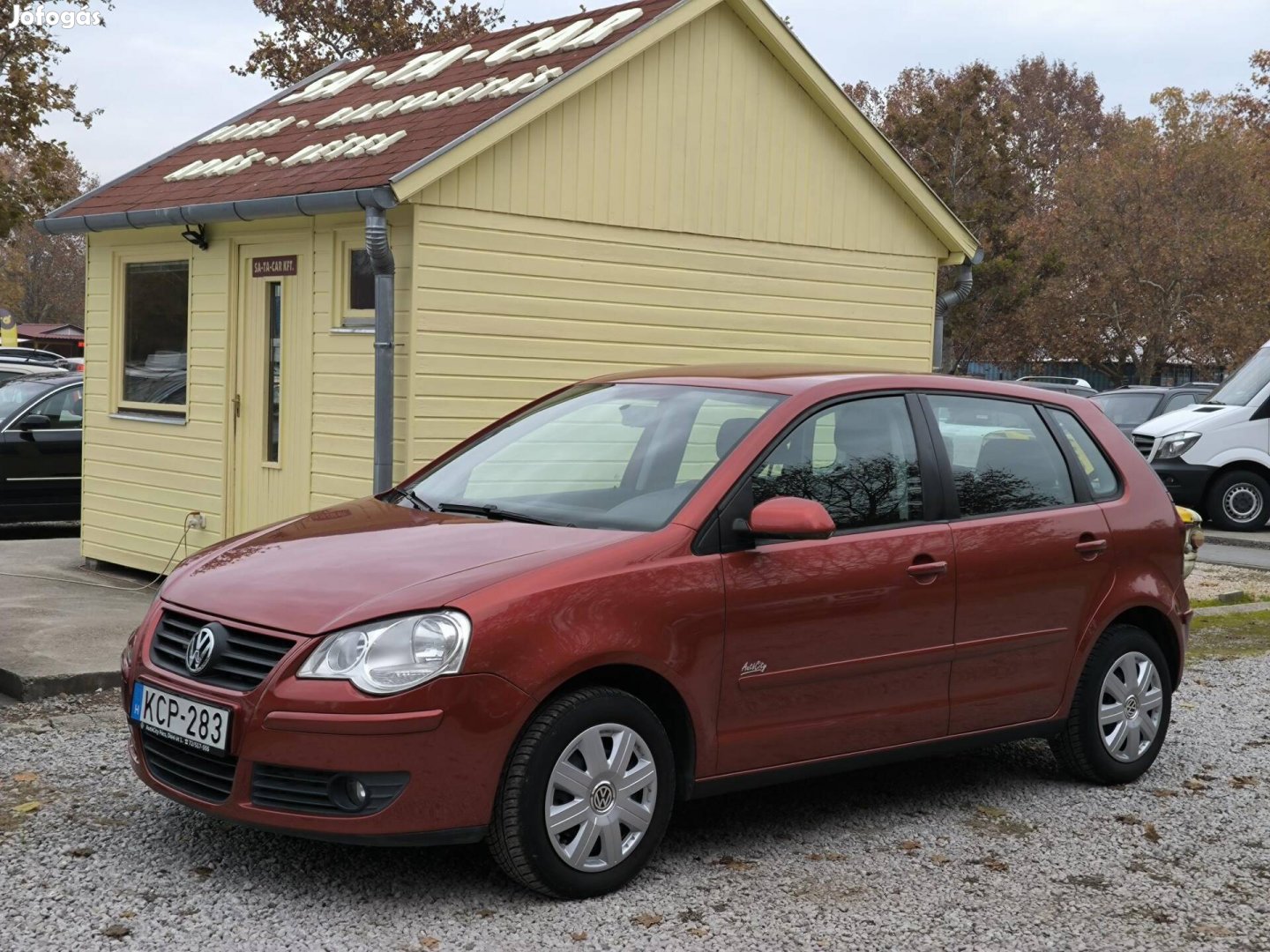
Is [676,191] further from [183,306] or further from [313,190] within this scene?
[183,306]

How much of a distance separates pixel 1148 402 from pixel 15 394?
1523cm

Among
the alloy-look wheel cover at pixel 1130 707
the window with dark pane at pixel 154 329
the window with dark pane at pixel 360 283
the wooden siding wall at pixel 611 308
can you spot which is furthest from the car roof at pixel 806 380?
the window with dark pane at pixel 154 329

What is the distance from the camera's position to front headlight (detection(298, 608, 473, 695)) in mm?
4570

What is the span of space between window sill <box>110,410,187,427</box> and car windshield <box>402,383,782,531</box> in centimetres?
625

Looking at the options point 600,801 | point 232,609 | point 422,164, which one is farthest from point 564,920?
point 422,164

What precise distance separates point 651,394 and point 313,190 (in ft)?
15.8

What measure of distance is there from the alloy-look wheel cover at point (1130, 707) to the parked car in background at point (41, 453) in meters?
11.1

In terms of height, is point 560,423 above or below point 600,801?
above

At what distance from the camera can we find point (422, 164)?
964 centimetres

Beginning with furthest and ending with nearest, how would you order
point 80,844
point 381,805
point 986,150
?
point 986,150 → point 80,844 → point 381,805

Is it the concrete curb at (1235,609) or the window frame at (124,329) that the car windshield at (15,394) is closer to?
the window frame at (124,329)

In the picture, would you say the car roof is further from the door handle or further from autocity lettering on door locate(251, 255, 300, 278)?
autocity lettering on door locate(251, 255, 300, 278)

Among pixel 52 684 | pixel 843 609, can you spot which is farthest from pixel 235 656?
pixel 52 684

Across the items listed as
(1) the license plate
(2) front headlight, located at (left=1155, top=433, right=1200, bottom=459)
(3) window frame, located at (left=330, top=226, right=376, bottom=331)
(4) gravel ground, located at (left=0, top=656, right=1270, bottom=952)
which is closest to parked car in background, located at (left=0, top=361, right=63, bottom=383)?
(3) window frame, located at (left=330, top=226, right=376, bottom=331)
